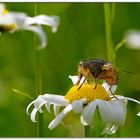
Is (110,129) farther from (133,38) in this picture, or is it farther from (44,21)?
(133,38)

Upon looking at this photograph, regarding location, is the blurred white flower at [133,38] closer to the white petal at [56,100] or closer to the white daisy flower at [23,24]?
the white daisy flower at [23,24]

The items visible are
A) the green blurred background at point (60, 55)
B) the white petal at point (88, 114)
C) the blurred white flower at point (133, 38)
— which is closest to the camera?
the white petal at point (88, 114)

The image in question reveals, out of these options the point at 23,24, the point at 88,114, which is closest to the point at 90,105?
the point at 88,114

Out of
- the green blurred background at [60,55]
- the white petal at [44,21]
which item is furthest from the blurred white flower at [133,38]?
the white petal at [44,21]

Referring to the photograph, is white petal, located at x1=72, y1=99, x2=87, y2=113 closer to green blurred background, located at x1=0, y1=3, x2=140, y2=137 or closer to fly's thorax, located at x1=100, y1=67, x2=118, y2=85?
→ fly's thorax, located at x1=100, y1=67, x2=118, y2=85

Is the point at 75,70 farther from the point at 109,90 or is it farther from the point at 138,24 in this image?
the point at 109,90

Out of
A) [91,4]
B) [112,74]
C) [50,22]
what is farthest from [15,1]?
[112,74]
